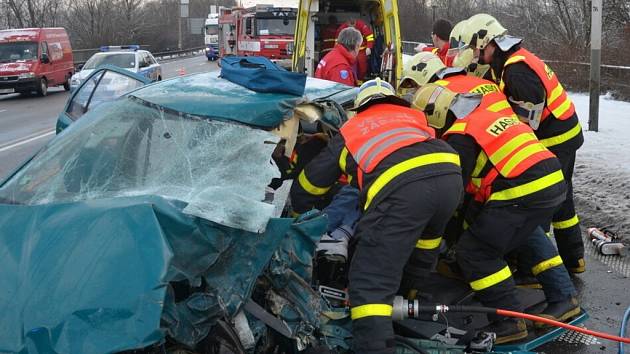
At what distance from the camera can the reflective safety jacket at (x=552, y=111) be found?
4766 mm

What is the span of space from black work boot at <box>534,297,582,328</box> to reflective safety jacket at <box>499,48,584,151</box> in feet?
4.03

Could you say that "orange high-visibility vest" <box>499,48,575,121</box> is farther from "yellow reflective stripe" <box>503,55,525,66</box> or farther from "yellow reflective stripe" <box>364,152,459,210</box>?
"yellow reflective stripe" <box>364,152,459,210</box>

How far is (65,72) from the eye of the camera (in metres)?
24.9

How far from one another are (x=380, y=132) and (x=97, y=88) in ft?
10.2

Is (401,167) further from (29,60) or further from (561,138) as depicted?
(29,60)

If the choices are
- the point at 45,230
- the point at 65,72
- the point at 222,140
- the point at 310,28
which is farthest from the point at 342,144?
the point at 65,72

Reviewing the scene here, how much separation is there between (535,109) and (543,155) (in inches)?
33.7

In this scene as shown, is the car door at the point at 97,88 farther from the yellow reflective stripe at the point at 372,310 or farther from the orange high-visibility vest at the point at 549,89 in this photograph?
the yellow reflective stripe at the point at 372,310

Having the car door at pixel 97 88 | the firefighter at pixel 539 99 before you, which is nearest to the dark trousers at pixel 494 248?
the firefighter at pixel 539 99

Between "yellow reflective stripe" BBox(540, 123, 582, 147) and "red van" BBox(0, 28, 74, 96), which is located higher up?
"red van" BBox(0, 28, 74, 96)

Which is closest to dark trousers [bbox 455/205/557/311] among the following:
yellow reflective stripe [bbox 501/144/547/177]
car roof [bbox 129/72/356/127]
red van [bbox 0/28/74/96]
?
yellow reflective stripe [bbox 501/144/547/177]

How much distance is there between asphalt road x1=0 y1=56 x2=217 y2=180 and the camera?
432 inches

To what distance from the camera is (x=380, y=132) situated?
133 inches

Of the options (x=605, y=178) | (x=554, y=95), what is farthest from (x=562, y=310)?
(x=605, y=178)
